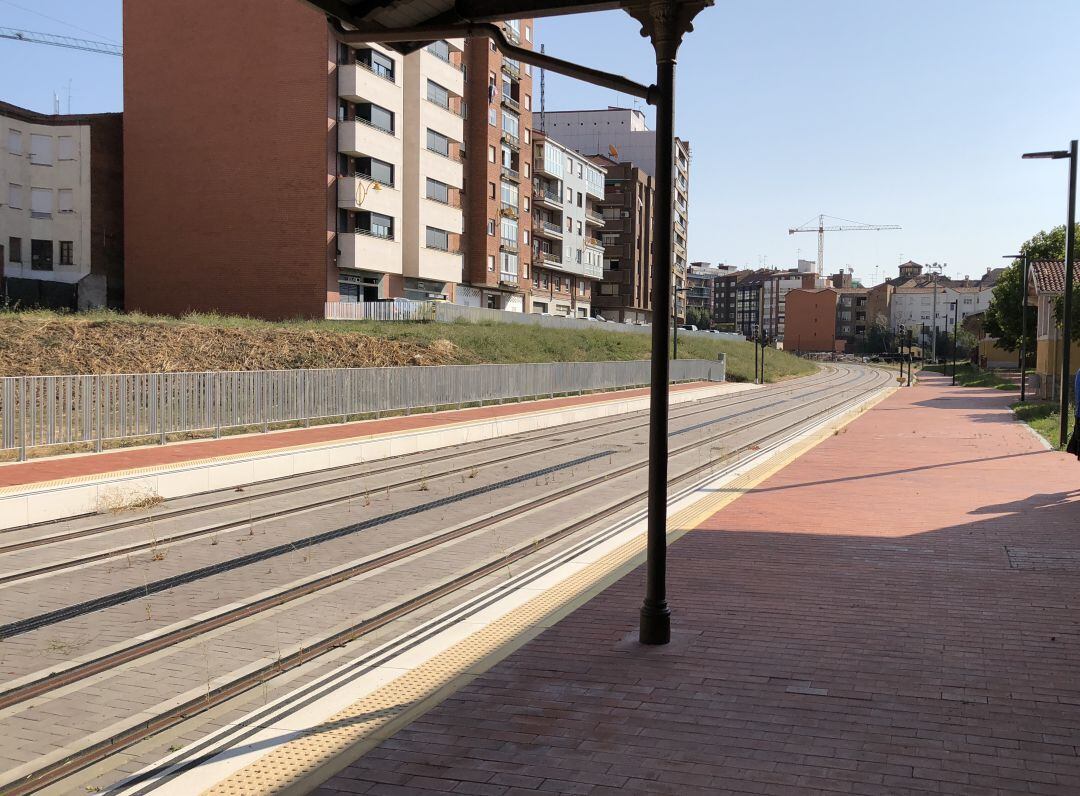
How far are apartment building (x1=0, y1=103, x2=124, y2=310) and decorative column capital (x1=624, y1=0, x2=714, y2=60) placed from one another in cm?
4461

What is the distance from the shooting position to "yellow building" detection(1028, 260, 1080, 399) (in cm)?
3504

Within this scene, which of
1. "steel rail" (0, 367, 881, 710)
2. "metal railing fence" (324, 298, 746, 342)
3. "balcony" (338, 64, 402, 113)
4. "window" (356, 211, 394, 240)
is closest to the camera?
"steel rail" (0, 367, 881, 710)

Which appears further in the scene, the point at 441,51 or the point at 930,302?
the point at 930,302

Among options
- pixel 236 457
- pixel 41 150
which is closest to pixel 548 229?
pixel 41 150

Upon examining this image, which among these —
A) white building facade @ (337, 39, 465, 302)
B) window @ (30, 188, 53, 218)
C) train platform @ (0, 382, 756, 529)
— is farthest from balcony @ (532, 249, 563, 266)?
train platform @ (0, 382, 756, 529)

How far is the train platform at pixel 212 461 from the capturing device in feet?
37.9

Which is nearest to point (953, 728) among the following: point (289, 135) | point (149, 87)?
point (289, 135)

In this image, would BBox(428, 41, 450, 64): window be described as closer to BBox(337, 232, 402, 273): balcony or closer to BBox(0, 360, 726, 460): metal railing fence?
BBox(337, 232, 402, 273): balcony

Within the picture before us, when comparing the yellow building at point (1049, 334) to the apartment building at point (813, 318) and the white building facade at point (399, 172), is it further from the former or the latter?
the apartment building at point (813, 318)

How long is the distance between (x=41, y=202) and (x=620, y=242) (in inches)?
2193

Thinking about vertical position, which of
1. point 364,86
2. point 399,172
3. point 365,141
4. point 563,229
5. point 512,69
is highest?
point 512,69

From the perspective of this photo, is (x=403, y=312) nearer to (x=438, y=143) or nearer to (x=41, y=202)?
(x=438, y=143)

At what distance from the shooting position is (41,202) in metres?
46.0

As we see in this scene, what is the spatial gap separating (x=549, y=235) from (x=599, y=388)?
3599cm
